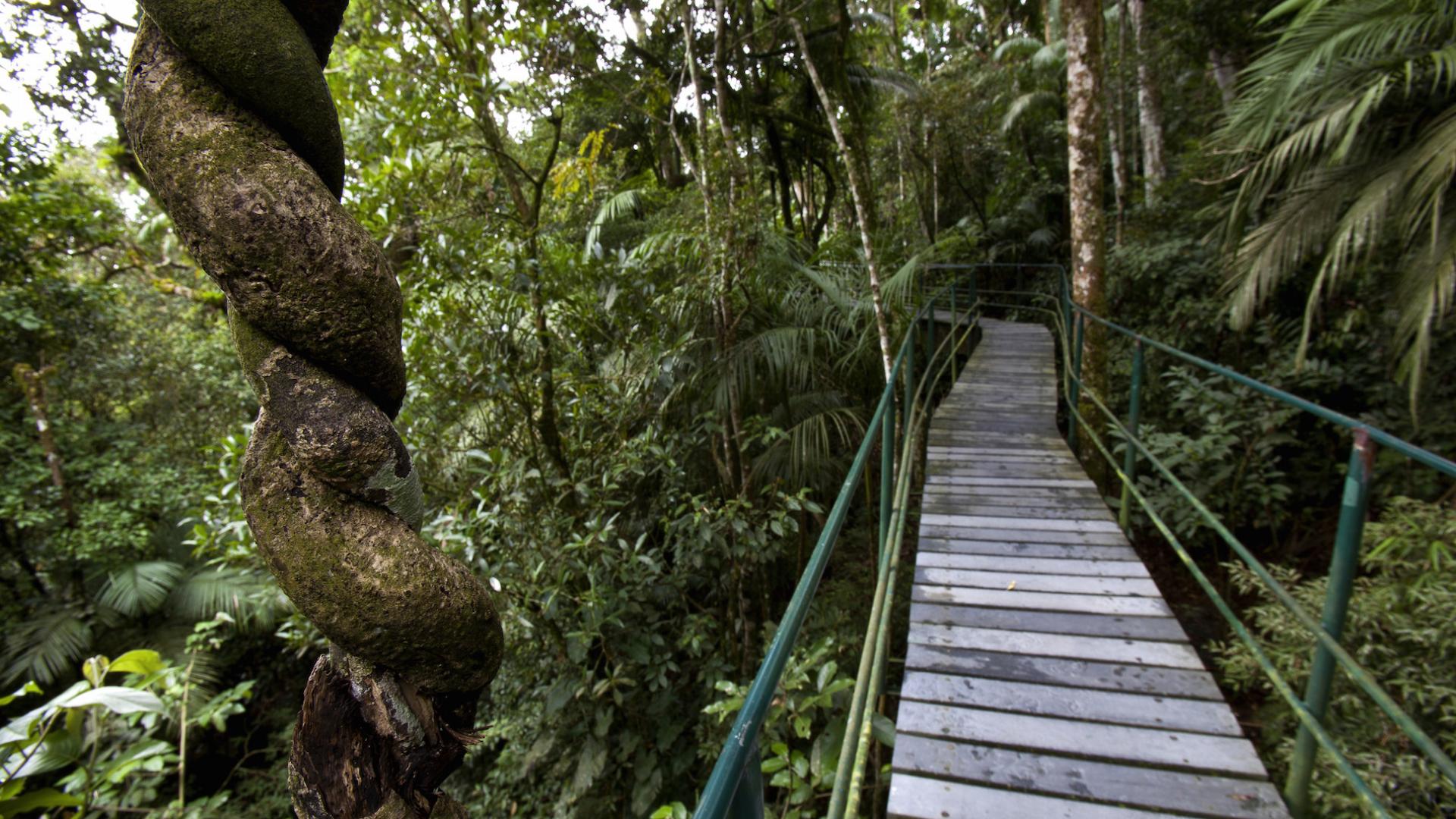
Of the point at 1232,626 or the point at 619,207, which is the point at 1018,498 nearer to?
the point at 1232,626

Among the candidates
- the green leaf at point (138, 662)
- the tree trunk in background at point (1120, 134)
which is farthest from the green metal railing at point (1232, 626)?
the tree trunk in background at point (1120, 134)

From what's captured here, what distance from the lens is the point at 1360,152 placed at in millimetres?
4023

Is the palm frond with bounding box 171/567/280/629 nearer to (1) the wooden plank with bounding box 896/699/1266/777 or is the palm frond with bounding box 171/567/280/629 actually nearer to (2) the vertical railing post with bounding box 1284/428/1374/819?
(1) the wooden plank with bounding box 896/699/1266/777

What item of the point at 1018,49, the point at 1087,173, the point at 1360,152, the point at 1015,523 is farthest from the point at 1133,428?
the point at 1018,49

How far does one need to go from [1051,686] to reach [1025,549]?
913 millimetres

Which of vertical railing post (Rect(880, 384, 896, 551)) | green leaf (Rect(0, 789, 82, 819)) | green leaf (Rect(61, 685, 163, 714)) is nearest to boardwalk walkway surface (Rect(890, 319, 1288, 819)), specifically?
vertical railing post (Rect(880, 384, 896, 551))

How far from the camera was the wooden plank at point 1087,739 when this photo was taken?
162 centimetres

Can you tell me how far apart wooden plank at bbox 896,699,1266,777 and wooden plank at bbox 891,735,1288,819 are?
3 cm

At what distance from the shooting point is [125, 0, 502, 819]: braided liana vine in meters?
0.68

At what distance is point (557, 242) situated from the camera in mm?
3547

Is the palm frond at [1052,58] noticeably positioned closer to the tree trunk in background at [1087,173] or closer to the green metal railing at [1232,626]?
the tree trunk in background at [1087,173]

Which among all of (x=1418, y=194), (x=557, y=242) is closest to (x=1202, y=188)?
(x=1418, y=194)

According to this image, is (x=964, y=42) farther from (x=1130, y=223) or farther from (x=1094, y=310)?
(x=1094, y=310)

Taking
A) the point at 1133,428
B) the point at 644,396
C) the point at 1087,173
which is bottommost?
the point at 1133,428
